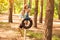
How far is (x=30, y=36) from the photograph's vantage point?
16016 mm

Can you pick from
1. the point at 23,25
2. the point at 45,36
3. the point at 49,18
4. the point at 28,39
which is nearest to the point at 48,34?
the point at 45,36

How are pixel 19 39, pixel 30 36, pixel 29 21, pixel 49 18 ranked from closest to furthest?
1. pixel 49 18
2. pixel 29 21
3. pixel 19 39
4. pixel 30 36

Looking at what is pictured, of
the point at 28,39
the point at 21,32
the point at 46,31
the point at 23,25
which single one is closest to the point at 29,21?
the point at 23,25

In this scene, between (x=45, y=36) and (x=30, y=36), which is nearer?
(x=45, y=36)

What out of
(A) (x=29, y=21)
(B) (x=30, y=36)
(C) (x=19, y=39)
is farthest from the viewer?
(B) (x=30, y=36)

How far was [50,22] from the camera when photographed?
37.3 ft

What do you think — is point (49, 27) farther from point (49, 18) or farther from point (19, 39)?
point (19, 39)

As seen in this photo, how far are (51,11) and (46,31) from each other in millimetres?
1162

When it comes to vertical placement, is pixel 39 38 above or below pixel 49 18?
below

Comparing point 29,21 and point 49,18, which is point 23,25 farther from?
point 49,18

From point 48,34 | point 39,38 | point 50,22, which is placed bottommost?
point 39,38

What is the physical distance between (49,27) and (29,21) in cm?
136

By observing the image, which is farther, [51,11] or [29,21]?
[29,21]

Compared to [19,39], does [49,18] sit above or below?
above
